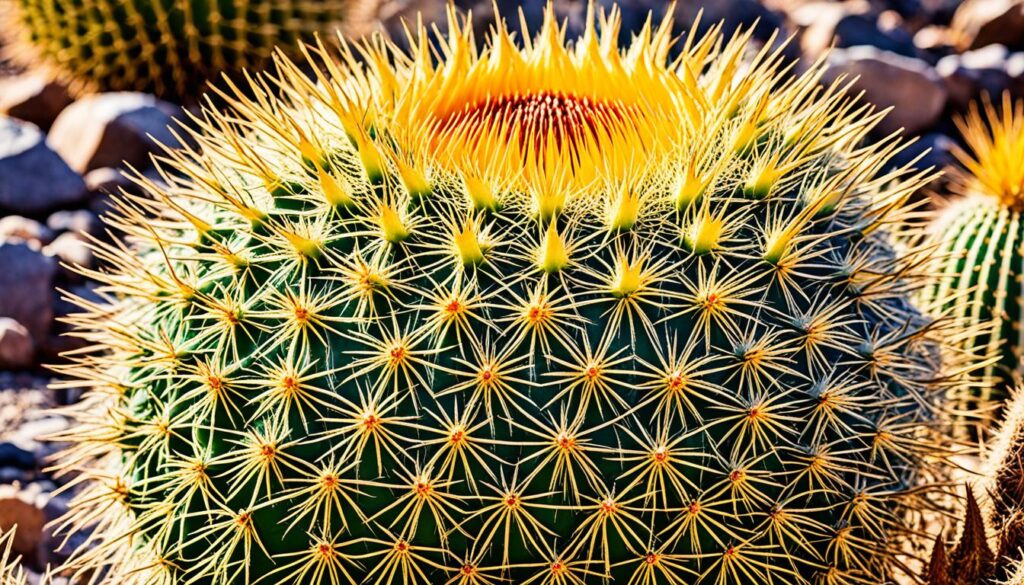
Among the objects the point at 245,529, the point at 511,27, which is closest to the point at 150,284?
the point at 245,529

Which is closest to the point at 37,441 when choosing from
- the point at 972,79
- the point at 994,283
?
the point at 994,283

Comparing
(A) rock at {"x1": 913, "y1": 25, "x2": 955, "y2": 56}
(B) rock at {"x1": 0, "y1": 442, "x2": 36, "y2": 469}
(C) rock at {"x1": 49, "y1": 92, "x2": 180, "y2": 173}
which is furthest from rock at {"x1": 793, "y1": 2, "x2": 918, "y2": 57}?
A: (B) rock at {"x1": 0, "y1": 442, "x2": 36, "y2": 469}

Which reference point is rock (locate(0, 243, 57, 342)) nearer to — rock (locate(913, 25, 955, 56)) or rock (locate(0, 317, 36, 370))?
rock (locate(0, 317, 36, 370))

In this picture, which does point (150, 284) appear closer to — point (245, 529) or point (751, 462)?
point (245, 529)

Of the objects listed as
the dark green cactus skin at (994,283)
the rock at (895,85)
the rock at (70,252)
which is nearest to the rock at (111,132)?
the rock at (70,252)

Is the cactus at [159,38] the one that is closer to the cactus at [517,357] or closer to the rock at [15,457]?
the rock at [15,457]

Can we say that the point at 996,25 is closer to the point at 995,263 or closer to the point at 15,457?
the point at 995,263

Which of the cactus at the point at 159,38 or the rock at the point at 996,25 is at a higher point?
the cactus at the point at 159,38
